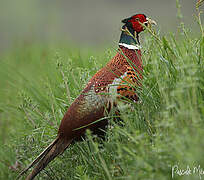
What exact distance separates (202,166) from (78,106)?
108 cm

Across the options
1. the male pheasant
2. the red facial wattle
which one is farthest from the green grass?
the red facial wattle

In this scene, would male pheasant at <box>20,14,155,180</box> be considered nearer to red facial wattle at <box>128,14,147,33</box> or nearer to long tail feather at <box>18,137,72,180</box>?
long tail feather at <box>18,137,72,180</box>

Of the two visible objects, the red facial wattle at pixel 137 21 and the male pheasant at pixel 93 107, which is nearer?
the male pheasant at pixel 93 107

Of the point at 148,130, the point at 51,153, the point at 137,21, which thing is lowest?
the point at 51,153

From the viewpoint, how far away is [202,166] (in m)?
1.48

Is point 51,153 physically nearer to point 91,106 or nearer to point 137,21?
point 91,106

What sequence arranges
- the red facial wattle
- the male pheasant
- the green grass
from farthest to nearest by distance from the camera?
the red facial wattle < the male pheasant < the green grass

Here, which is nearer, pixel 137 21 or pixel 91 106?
pixel 91 106

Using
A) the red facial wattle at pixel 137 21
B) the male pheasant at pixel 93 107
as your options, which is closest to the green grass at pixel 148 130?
the male pheasant at pixel 93 107

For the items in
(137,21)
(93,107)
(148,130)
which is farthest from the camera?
(137,21)

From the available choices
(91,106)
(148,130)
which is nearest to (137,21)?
(91,106)

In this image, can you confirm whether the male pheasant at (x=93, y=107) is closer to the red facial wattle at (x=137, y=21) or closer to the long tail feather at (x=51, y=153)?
the long tail feather at (x=51, y=153)

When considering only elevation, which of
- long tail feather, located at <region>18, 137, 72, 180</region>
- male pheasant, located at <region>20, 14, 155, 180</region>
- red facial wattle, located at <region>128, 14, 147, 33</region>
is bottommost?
long tail feather, located at <region>18, 137, 72, 180</region>

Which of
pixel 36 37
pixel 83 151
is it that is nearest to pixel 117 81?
pixel 83 151
